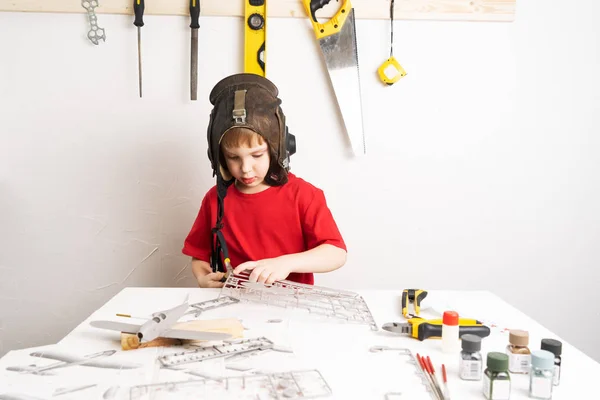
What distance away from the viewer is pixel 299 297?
1323mm

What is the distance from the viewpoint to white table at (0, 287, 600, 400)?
0.86 meters

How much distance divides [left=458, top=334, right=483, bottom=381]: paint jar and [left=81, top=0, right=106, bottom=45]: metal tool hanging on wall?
1705 millimetres

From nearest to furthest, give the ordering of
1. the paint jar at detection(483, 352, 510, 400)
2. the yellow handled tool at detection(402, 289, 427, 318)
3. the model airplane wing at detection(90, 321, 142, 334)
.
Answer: the paint jar at detection(483, 352, 510, 400), the model airplane wing at detection(90, 321, 142, 334), the yellow handled tool at detection(402, 289, 427, 318)

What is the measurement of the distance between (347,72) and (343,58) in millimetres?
52

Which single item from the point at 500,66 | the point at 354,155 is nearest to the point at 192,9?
the point at 354,155

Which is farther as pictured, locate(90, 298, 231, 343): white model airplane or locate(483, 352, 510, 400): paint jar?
locate(90, 298, 231, 343): white model airplane

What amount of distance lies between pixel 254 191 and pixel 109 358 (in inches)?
32.4

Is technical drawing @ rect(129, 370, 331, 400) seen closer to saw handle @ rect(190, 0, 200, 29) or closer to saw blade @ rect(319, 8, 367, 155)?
saw blade @ rect(319, 8, 367, 155)

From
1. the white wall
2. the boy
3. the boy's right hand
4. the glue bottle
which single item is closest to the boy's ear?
the boy

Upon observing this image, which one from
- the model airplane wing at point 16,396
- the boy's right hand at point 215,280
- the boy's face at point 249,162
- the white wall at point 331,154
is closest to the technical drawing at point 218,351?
the model airplane wing at point 16,396

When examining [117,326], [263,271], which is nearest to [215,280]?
[263,271]

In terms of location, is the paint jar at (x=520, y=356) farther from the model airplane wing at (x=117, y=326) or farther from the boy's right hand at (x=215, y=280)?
the boy's right hand at (x=215, y=280)

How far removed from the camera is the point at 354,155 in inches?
83.8

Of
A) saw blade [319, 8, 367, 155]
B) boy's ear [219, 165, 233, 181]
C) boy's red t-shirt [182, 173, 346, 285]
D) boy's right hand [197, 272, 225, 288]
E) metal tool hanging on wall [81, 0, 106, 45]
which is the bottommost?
boy's right hand [197, 272, 225, 288]
